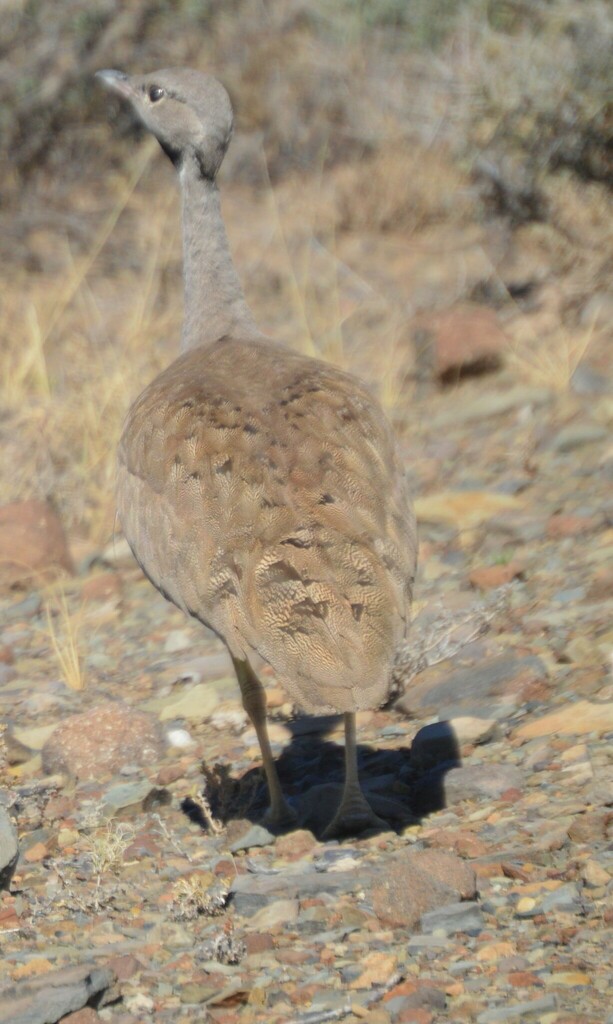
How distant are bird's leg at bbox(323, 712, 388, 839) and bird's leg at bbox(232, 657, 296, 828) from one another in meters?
0.24

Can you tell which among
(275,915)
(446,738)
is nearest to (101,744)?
(446,738)

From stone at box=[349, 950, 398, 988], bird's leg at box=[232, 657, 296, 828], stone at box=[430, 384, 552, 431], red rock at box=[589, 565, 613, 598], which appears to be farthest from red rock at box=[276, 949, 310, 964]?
stone at box=[430, 384, 552, 431]

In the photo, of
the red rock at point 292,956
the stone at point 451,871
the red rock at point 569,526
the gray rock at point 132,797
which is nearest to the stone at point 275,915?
the red rock at point 292,956

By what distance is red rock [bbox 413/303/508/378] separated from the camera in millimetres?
7508

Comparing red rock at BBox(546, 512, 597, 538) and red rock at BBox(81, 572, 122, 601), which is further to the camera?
red rock at BBox(81, 572, 122, 601)

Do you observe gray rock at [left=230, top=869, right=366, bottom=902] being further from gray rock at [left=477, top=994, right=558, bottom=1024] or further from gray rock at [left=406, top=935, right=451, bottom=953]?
gray rock at [left=477, top=994, right=558, bottom=1024]

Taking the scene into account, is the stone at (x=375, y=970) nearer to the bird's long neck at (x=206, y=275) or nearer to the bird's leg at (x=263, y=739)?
the bird's leg at (x=263, y=739)

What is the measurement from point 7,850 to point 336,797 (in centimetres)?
100

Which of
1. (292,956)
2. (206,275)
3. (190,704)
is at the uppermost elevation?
(206,275)

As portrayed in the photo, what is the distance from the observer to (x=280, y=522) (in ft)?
12.2

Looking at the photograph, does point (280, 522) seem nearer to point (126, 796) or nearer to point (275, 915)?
point (275, 915)

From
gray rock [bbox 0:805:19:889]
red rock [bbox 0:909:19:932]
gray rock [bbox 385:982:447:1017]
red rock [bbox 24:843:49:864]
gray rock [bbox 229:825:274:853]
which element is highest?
gray rock [bbox 385:982:447:1017]

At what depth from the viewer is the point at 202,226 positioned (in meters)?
5.29

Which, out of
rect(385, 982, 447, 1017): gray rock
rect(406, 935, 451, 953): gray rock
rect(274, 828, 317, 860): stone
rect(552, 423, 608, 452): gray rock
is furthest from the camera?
rect(552, 423, 608, 452): gray rock
